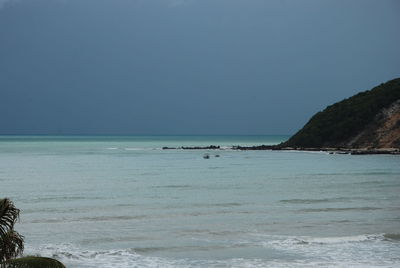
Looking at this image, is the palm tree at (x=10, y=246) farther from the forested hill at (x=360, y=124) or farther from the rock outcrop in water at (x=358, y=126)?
the forested hill at (x=360, y=124)

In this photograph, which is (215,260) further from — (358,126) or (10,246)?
(358,126)

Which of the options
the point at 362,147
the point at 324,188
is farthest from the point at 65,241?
the point at 362,147

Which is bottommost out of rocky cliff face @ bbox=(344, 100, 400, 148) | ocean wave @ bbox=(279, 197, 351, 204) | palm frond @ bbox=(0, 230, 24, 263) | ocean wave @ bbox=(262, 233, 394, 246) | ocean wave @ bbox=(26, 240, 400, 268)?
ocean wave @ bbox=(26, 240, 400, 268)

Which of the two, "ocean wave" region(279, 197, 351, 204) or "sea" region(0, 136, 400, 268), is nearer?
"sea" region(0, 136, 400, 268)

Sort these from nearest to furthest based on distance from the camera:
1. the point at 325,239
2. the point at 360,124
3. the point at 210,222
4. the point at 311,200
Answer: the point at 325,239 → the point at 210,222 → the point at 311,200 → the point at 360,124

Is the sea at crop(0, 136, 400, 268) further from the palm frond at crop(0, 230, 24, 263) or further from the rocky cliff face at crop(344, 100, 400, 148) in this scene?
the rocky cliff face at crop(344, 100, 400, 148)

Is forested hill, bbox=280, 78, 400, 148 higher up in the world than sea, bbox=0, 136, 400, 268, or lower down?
higher up

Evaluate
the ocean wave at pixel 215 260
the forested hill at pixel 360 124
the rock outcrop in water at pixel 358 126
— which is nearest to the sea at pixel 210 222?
the ocean wave at pixel 215 260

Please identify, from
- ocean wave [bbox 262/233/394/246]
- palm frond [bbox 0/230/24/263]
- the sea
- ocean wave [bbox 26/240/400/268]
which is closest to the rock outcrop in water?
the sea

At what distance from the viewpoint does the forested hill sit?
13438 centimetres

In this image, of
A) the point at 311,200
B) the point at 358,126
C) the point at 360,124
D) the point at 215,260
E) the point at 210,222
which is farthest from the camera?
the point at 358,126

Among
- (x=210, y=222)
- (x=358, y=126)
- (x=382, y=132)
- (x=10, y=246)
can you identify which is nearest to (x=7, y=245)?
(x=10, y=246)

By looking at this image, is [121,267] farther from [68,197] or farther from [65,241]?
[68,197]

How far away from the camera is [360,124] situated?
5605 inches
